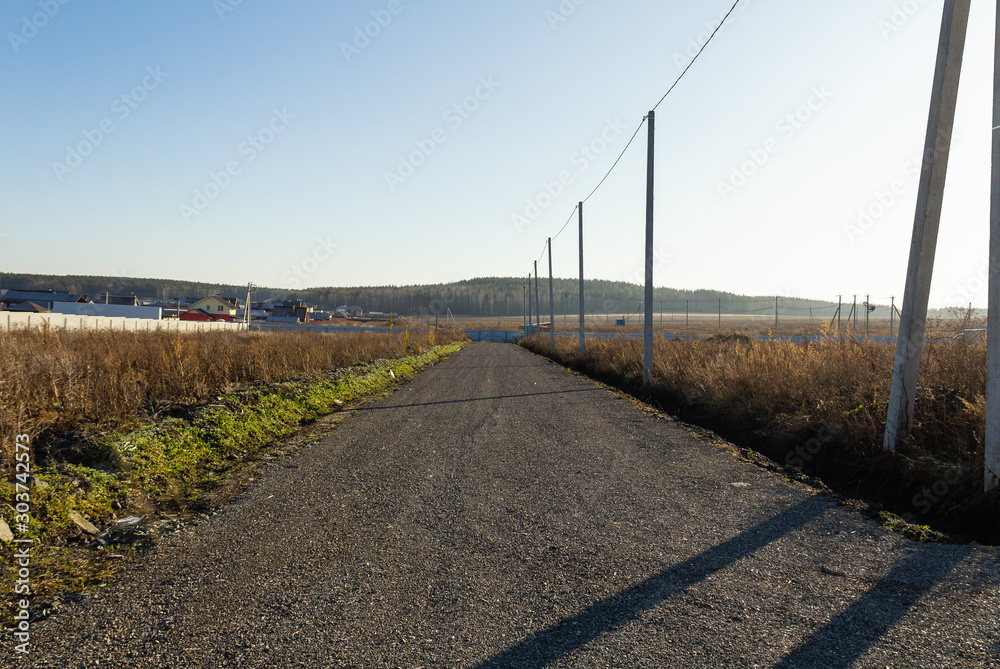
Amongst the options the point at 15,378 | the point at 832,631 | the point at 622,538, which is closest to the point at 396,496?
the point at 622,538

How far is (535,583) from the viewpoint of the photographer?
308cm

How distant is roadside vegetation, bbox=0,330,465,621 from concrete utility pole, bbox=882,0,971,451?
6133 mm

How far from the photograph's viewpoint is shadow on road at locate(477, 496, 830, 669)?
7.87 ft

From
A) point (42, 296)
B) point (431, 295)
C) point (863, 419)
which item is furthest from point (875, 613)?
point (431, 295)

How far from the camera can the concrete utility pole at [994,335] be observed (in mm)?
4293

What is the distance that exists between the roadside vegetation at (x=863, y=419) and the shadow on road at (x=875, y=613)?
51 cm

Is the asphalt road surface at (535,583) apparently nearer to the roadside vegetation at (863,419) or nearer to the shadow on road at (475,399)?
the roadside vegetation at (863,419)

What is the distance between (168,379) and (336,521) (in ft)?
18.1

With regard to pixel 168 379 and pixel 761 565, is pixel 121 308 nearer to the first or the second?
pixel 168 379

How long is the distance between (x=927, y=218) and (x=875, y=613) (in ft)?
13.6

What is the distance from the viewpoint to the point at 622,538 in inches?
148

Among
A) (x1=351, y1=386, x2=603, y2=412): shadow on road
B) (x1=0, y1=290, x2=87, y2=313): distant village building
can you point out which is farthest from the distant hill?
(x1=351, y1=386, x2=603, y2=412): shadow on road

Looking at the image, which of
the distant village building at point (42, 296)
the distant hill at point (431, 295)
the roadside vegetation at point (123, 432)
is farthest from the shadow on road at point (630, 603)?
the distant hill at point (431, 295)

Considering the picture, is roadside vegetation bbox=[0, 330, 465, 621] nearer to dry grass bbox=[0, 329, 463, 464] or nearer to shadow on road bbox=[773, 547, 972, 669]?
dry grass bbox=[0, 329, 463, 464]
